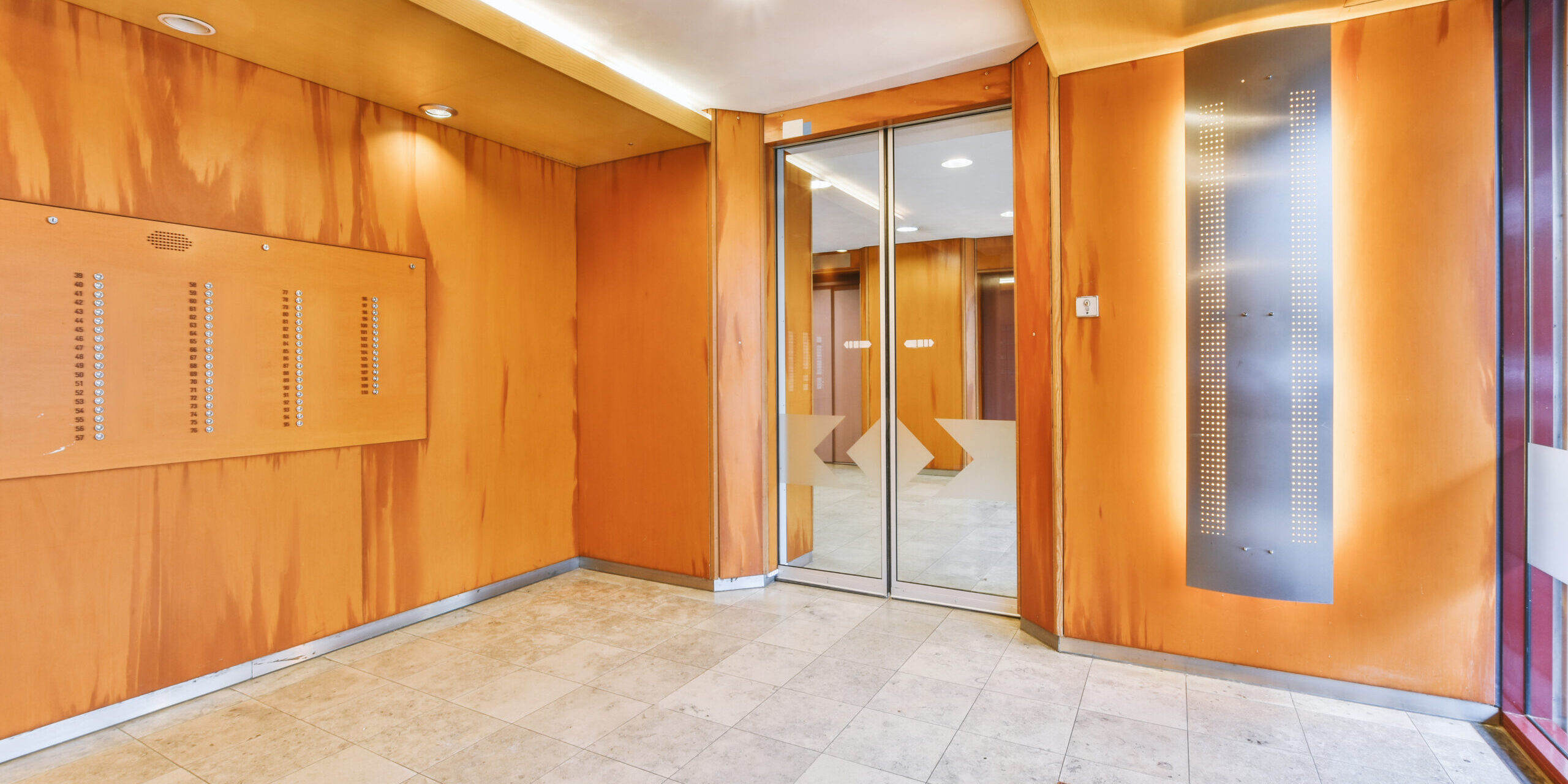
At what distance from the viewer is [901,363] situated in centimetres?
422

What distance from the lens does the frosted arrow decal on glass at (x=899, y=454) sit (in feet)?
13.7

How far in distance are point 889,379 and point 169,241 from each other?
3.51 meters

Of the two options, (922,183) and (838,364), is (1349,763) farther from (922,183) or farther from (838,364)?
(922,183)

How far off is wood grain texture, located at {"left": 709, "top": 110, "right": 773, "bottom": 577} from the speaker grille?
255 cm

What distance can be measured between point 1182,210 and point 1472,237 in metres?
0.99

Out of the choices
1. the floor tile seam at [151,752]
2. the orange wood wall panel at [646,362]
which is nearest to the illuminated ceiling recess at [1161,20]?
the orange wood wall panel at [646,362]

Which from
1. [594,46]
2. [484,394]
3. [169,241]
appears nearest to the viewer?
[169,241]

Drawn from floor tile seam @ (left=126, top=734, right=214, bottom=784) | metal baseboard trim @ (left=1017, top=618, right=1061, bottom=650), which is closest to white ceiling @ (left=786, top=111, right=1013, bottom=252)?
metal baseboard trim @ (left=1017, top=618, right=1061, bottom=650)

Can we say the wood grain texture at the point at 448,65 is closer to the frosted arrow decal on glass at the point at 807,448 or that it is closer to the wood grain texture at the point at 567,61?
→ the wood grain texture at the point at 567,61

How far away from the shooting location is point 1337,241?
287 cm

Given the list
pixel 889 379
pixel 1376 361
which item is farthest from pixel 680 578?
pixel 1376 361

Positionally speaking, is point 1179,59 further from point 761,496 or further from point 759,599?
point 759,599

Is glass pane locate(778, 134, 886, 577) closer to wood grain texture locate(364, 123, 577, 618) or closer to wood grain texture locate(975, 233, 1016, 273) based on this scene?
wood grain texture locate(975, 233, 1016, 273)

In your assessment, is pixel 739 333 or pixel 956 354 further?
pixel 739 333
